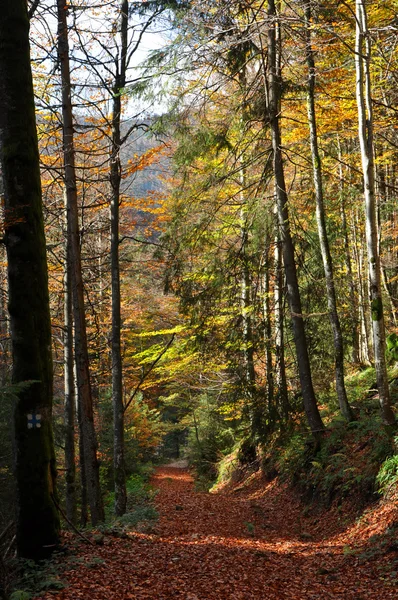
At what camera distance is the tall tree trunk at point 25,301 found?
5027 mm

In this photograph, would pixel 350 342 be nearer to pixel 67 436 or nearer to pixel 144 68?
pixel 67 436

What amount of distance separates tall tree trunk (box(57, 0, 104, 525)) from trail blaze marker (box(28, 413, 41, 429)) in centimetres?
305

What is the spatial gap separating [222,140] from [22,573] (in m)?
8.83

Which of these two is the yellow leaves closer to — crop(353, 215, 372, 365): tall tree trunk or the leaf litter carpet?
the leaf litter carpet

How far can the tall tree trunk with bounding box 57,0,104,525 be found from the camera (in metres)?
8.02

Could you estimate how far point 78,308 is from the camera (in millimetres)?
8242

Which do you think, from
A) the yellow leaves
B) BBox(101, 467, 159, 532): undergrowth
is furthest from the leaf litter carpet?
the yellow leaves

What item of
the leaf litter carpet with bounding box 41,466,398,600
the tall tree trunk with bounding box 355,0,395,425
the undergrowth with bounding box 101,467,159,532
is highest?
the tall tree trunk with bounding box 355,0,395,425

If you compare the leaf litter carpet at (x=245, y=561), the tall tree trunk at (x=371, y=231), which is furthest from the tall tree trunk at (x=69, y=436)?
the tall tree trunk at (x=371, y=231)

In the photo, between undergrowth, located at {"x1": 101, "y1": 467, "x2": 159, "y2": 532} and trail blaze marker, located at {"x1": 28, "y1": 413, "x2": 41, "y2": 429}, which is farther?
undergrowth, located at {"x1": 101, "y1": 467, "x2": 159, "y2": 532}

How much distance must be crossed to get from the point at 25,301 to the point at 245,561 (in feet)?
14.6

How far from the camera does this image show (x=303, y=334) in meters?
10.3

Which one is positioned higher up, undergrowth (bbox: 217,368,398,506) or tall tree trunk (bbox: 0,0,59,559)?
tall tree trunk (bbox: 0,0,59,559)

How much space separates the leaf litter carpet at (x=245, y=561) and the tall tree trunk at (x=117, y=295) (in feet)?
3.84
